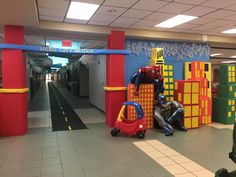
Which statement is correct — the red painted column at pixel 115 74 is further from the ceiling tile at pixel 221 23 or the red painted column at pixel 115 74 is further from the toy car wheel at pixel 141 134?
the ceiling tile at pixel 221 23

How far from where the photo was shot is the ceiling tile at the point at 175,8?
4535 mm

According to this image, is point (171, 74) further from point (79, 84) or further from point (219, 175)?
point (79, 84)

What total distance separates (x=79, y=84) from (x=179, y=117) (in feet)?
35.0

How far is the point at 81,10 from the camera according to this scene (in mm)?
4867

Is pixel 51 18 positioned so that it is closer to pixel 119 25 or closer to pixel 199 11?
pixel 119 25

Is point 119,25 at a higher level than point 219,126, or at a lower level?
higher

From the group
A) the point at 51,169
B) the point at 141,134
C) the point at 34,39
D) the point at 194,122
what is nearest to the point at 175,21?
the point at 194,122

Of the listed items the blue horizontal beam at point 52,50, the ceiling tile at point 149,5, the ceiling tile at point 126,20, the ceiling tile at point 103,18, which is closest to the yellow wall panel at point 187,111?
the blue horizontal beam at point 52,50

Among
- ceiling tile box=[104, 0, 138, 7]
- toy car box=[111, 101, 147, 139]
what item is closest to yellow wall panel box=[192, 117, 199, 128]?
toy car box=[111, 101, 147, 139]

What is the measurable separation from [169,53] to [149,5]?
327 centimetres

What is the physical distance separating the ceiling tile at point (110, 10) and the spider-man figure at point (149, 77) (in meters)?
1.59

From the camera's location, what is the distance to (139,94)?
6047mm

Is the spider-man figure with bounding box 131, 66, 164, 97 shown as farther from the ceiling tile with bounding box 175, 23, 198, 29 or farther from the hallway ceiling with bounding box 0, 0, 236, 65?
the ceiling tile with bounding box 175, 23, 198, 29

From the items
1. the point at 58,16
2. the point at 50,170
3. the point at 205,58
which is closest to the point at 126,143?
the point at 50,170
